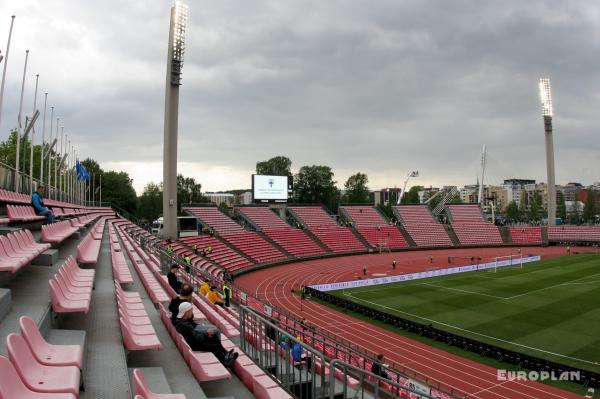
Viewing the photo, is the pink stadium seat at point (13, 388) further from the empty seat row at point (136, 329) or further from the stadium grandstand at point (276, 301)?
the empty seat row at point (136, 329)

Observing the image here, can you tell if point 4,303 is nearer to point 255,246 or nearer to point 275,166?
point 255,246

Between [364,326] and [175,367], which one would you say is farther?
[364,326]

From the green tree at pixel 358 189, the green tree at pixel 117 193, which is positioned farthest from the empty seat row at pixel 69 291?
the green tree at pixel 358 189

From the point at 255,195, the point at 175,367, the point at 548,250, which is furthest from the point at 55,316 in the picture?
the point at 548,250

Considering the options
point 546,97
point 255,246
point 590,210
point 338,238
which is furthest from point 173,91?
point 590,210

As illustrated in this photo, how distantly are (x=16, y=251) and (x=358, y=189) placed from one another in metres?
114

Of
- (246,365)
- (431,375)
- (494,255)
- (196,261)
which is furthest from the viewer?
(494,255)

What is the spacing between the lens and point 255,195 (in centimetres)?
5866

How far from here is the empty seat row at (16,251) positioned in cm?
639

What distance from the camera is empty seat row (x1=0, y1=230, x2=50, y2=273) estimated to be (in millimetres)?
6388

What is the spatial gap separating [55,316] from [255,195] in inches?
2060

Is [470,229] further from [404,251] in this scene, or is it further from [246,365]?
[246,365]

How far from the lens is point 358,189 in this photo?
119938 mm

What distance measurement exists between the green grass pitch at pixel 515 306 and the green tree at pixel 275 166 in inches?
2843
